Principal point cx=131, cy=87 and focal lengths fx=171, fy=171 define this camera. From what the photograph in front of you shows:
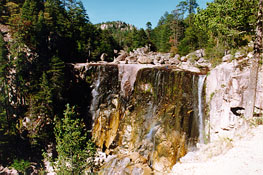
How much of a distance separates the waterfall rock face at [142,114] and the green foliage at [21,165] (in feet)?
23.9

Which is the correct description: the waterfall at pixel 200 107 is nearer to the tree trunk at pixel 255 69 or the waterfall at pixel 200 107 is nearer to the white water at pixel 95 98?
the tree trunk at pixel 255 69

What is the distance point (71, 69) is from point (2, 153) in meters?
12.1

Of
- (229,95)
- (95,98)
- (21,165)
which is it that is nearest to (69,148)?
(229,95)

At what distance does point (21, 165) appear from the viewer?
17031 millimetres

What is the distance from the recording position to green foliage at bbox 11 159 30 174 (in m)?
16.9

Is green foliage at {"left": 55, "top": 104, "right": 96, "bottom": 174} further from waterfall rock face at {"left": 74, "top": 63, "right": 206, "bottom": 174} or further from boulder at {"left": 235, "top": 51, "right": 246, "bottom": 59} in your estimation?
boulder at {"left": 235, "top": 51, "right": 246, "bottom": 59}

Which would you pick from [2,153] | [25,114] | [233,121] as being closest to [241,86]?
[233,121]

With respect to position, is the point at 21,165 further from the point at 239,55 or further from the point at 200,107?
the point at 239,55

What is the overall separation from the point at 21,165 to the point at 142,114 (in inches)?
517

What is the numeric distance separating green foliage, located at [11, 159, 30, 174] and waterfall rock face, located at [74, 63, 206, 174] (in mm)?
7282

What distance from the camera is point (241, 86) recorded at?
11.3 meters

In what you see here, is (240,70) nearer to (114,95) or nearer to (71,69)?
(114,95)

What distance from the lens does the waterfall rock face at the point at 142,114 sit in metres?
14.8

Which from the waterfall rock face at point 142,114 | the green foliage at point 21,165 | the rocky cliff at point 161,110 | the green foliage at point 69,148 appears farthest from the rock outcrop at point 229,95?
the green foliage at point 21,165
